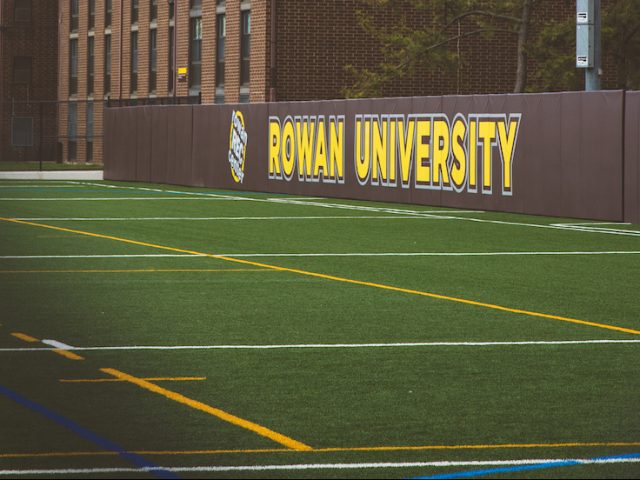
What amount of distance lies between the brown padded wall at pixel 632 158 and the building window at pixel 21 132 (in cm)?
3858

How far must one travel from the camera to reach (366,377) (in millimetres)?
10109

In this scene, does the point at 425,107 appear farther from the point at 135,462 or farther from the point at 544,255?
the point at 135,462

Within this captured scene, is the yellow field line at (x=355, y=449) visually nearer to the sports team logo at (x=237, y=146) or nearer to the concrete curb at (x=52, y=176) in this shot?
the sports team logo at (x=237, y=146)

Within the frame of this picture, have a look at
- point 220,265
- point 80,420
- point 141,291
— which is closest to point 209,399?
point 80,420

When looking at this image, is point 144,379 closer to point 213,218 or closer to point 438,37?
point 213,218

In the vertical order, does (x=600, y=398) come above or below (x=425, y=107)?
below

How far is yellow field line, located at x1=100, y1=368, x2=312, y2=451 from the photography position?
797 cm

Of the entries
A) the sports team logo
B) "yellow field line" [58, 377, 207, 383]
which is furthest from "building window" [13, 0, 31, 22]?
"yellow field line" [58, 377, 207, 383]

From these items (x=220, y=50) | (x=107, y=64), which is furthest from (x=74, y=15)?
(x=220, y=50)

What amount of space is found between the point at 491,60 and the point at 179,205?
795 inches

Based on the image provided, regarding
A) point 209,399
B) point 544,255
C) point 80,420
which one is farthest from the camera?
point 544,255

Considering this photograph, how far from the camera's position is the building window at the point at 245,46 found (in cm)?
5138

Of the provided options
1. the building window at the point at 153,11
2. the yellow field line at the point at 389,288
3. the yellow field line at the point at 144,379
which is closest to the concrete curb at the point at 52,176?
the building window at the point at 153,11

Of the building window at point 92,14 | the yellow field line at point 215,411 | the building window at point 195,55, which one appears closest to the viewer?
the yellow field line at point 215,411
